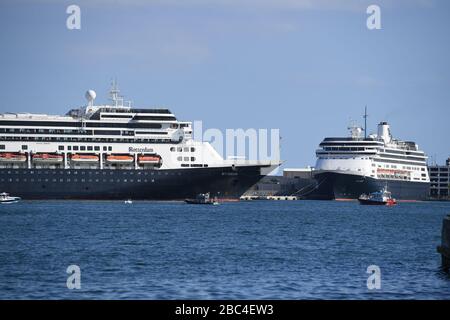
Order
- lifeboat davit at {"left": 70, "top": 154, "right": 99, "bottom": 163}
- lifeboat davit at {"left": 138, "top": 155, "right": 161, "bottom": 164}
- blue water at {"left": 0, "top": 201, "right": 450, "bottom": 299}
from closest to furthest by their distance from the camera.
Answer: blue water at {"left": 0, "top": 201, "right": 450, "bottom": 299} < lifeboat davit at {"left": 138, "top": 155, "right": 161, "bottom": 164} < lifeboat davit at {"left": 70, "top": 154, "right": 99, "bottom": 163}

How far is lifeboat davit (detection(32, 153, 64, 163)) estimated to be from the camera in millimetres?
102625

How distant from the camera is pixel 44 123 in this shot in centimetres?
10419

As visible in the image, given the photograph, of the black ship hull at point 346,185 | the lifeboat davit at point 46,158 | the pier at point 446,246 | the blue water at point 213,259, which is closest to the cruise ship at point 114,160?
the lifeboat davit at point 46,158

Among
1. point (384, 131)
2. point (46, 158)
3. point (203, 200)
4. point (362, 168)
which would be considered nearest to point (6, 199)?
point (46, 158)

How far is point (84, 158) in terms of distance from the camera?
10350 centimetres

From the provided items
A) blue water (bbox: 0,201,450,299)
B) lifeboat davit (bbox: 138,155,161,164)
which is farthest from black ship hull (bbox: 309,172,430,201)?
blue water (bbox: 0,201,450,299)

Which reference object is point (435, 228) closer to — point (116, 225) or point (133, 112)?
point (116, 225)

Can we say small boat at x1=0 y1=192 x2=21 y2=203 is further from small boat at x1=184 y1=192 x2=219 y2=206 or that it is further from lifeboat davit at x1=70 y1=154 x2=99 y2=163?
small boat at x1=184 y1=192 x2=219 y2=206

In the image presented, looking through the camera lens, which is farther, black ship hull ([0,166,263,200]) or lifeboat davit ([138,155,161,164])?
lifeboat davit ([138,155,161,164])

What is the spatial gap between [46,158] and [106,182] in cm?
727

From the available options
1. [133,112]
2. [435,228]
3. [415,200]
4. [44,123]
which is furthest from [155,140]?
[415,200]

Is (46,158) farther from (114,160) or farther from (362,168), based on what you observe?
(362,168)
